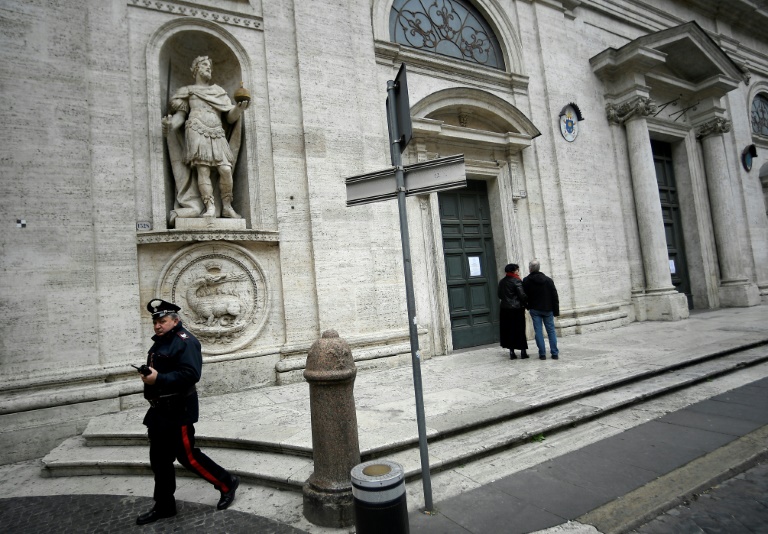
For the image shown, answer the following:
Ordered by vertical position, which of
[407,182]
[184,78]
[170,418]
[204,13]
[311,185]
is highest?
[204,13]

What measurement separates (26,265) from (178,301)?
1.80m

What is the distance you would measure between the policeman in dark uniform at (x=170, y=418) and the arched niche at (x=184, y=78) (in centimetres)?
356

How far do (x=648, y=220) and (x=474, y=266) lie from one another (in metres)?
5.42

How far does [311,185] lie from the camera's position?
22.9ft

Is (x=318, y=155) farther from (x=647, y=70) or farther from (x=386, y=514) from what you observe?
(x=647, y=70)

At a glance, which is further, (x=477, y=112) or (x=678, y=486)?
(x=477, y=112)

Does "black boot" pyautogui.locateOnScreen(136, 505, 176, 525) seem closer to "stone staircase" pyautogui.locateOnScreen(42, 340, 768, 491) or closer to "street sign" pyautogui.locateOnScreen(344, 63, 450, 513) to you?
"stone staircase" pyautogui.locateOnScreen(42, 340, 768, 491)

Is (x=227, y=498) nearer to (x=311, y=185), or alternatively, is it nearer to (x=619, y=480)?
(x=619, y=480)

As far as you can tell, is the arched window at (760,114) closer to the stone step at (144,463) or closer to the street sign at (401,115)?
the street sign at (401,115)

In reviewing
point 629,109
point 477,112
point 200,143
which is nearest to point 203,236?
point 200,143

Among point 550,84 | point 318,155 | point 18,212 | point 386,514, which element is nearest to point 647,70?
point 550,84

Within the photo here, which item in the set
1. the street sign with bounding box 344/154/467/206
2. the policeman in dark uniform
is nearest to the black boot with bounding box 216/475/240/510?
the policeman in dark uniform

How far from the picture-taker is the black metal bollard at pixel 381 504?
7.70 feet

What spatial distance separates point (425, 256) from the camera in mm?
8102
